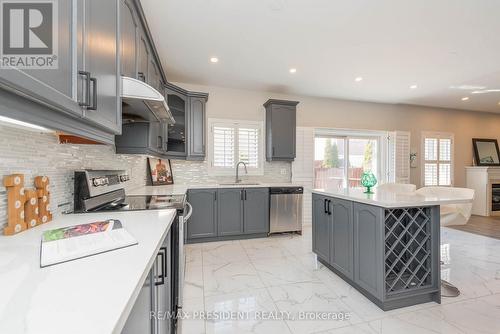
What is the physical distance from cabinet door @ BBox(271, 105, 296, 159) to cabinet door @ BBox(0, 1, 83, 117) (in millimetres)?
3436

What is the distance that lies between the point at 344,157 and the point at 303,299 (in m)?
3.69

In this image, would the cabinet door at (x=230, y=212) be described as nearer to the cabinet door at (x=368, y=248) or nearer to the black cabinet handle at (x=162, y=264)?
the cabinet door at (x=368, y=248)

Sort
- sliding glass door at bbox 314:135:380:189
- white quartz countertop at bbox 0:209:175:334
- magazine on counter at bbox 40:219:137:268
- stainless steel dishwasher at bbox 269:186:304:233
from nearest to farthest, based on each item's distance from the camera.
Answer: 1. white quartz countertop at bbox 0:209:175:334
2. magazine on counter at bbox 40:219:137:268
3. stainless steel dishwasher at bbox 269:186:304:233
4. sliding glass door at bbox 314:135:380:189

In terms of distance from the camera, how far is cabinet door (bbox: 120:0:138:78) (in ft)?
5.18

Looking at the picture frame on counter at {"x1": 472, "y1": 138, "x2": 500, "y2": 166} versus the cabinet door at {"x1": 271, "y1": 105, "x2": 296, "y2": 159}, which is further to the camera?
the picture frame on counter at {"x1": 472, "y1": 138, "x2": 500, "y2": 166}

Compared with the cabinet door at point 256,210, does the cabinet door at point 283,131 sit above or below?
above

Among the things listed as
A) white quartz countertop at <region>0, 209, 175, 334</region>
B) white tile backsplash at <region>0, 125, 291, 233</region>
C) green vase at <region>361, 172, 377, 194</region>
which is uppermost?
white tile backsplash at <region>0, 125, 291, 233</region>

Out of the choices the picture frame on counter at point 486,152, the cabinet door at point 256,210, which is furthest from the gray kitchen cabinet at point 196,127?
the picture frame on counter at point 486,152

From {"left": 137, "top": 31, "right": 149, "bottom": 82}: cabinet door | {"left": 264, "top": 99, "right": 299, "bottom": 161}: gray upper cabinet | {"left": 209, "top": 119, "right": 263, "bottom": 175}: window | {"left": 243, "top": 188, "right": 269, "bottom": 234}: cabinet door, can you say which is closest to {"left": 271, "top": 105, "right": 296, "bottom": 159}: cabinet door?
{"left": 264, "top": 99, "right": 299, "bottom": 161}: gray upper cabinet

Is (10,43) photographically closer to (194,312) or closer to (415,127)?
(194,312)

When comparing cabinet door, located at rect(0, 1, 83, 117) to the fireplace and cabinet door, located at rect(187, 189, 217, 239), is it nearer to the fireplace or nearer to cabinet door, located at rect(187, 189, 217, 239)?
cabinet door, located at rect(187, 189, 217, 239)

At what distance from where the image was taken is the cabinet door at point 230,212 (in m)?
3.53

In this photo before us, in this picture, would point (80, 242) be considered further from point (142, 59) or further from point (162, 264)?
point (142, 59)

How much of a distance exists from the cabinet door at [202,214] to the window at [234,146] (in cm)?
69
